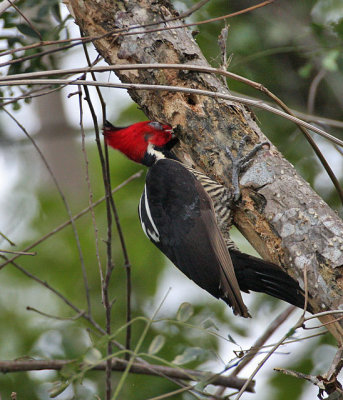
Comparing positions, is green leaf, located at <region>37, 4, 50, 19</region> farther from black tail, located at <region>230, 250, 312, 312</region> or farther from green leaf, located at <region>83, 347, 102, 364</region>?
green leaf, located at <region>83, 347, 102, 364</region>

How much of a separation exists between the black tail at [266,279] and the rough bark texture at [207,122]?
0.08 meters

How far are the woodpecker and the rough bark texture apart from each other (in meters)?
0.10

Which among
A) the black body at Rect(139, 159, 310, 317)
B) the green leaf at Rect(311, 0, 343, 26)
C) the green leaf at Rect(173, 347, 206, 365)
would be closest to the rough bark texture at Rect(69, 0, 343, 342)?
the black body at Rect(139, 159, 310, 317)

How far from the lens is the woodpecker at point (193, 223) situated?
2.69 metres

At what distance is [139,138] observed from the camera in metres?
3.10

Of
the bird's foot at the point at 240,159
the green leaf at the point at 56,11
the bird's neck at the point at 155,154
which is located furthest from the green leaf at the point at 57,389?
the green leaf at the point at 56,11

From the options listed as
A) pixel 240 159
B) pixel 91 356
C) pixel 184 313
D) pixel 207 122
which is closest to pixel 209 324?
pixel 184 313

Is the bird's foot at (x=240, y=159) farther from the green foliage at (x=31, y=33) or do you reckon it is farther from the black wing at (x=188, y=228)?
the green foliage at (x=31, y=33)

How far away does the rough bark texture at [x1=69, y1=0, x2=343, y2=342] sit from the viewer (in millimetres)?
2424

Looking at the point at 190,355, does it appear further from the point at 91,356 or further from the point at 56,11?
the point at 56,11

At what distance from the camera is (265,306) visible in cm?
421

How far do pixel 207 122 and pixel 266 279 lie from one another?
82 cm

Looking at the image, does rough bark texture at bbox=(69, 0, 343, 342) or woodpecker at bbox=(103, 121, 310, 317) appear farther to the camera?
woodpecker at bbox=(103, 121, 310, 317)

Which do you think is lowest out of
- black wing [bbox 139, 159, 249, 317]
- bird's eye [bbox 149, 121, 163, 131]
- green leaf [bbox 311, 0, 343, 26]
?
black wing [bbox 139, 159, 249, 317]
